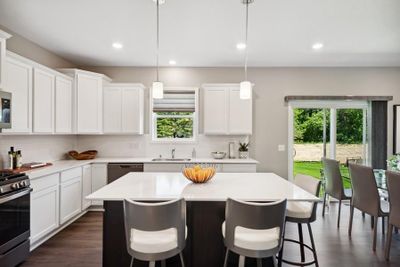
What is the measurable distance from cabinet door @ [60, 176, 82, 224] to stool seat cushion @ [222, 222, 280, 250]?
2678mm

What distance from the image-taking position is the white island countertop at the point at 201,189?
196 centimetres

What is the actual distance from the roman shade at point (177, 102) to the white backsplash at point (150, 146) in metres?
0.62

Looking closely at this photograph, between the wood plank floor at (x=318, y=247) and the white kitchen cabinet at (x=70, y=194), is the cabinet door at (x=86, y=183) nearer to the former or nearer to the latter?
the white kitchen cabinet at (x=70, y=194)

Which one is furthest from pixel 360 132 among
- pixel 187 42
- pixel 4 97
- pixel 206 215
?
pixel 4 97

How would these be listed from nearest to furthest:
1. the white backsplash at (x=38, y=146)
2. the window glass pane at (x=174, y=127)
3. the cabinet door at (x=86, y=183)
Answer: the white backsplash at (x=38, y=146) → the cabinet door at (x=86, y=183) → the window glass pane at (x=174, y=127)

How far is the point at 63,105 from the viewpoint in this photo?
3922mm

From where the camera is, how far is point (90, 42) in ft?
12.1

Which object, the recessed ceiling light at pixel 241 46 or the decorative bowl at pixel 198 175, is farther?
the recessed ceiling light at pixel 241 46

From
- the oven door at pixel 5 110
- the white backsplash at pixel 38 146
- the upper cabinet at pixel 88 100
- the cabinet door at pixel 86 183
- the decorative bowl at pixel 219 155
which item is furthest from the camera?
the decorative bowl at pixel 219 155

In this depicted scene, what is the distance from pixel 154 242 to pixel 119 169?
2787mm

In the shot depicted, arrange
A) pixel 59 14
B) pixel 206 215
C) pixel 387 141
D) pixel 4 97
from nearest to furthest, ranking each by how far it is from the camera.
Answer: pixel 206 215 < pixel 4 97 < pixel 59 14 < pixel 387 141

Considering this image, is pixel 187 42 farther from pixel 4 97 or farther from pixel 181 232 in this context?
pixel 181 232

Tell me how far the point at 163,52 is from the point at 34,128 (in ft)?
7.18

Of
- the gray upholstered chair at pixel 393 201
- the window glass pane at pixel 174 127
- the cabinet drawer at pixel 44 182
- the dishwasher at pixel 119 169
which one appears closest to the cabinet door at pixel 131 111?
the window glass pane at pixel 174 127
